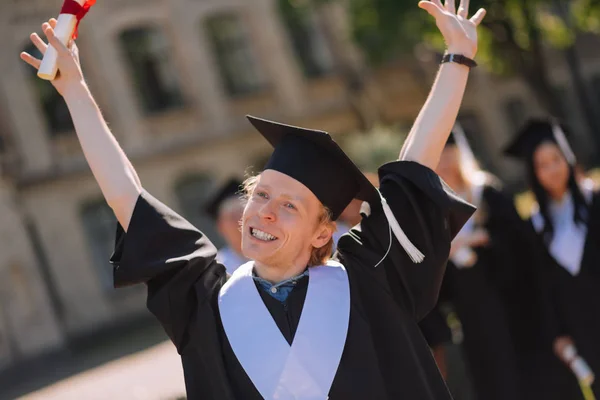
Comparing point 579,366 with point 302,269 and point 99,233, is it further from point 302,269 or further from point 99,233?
point 99,233

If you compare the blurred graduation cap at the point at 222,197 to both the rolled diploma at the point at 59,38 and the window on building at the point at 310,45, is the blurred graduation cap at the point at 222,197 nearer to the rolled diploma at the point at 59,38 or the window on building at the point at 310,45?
the rolled diploma at the point at 59,38

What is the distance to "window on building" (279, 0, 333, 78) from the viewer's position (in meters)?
26.2

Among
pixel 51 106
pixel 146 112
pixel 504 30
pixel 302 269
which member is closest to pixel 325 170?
pixel 302 269

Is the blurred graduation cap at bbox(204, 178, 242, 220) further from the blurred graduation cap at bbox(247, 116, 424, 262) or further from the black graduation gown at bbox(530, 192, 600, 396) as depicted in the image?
the blurred graduation cap at bbox(247, 116, 424, 262)

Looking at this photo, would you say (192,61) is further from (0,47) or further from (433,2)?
(433,2)

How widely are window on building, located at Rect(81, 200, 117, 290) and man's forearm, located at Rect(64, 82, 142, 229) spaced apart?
65.2 feet

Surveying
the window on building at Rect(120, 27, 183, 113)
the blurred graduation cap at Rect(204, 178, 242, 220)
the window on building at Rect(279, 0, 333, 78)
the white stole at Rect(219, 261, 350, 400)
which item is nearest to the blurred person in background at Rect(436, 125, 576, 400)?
the blurred graduation cap at Rect(204, 178, 242, 220)

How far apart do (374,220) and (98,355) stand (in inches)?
609

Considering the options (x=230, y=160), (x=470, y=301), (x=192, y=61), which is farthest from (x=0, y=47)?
(x=470, y=301)

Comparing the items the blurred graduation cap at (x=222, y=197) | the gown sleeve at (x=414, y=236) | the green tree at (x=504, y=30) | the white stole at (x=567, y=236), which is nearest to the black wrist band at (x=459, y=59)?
the gown sleeve at (x=414, y=236)

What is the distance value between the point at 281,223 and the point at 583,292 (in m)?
3.24

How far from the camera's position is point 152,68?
80.7 feet

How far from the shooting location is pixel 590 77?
31.5 metres

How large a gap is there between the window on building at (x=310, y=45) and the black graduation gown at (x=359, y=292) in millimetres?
23172
